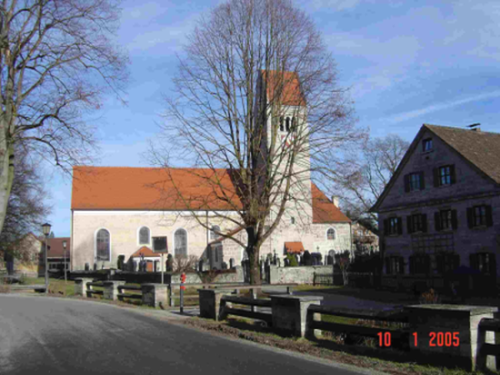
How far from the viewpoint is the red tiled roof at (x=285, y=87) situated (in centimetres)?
2052

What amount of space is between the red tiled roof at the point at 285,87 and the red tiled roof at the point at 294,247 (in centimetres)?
3281

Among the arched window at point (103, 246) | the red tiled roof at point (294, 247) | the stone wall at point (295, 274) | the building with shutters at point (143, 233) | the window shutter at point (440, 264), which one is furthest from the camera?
the red tiled roof at point (294, 247)

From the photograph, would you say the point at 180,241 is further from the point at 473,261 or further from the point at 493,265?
the point at 493,265

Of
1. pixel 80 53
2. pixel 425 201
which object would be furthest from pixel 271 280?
pixel 80 53

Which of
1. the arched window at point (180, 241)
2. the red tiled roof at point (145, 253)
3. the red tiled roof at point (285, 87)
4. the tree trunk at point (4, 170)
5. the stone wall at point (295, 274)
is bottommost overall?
the stone wall at point (295, 274)

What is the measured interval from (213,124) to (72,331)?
11.1 meters

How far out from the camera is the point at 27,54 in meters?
17.5

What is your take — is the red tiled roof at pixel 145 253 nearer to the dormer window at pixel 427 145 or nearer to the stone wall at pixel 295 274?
the stone wall at pixel 295 274

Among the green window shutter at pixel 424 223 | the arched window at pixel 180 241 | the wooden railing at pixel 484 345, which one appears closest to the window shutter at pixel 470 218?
the green window shutter at pixel 424 223

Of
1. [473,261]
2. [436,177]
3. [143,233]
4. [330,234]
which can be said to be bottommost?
[473,261]

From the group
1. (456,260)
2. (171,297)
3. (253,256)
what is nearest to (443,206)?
(456,260)

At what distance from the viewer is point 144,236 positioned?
53375 mm

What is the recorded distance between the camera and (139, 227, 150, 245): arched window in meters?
53.2

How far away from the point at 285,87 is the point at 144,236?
36062 mm
